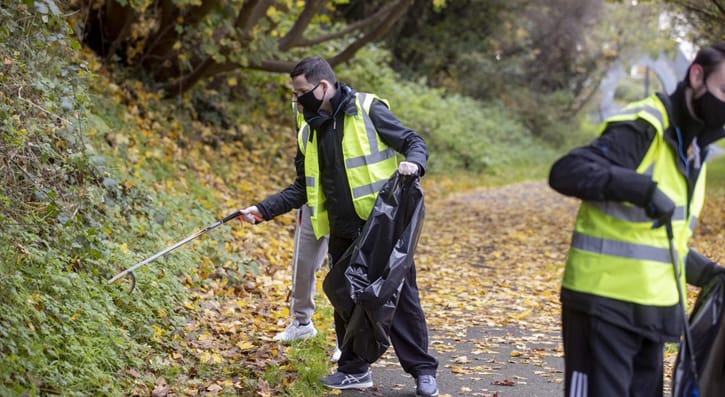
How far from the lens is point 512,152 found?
2797cm

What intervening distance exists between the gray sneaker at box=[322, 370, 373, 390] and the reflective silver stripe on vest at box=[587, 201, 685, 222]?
2428mm

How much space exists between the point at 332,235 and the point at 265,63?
8.79 m

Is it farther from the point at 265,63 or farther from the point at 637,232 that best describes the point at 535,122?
the point at 637,232

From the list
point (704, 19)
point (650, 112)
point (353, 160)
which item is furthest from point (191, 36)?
point (650, 112)

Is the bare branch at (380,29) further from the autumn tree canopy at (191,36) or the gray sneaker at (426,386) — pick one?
the gray sneaker at (426,386)

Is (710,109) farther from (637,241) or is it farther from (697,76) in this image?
(637,241)

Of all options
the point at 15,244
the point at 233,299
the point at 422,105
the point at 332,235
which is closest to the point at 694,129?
the point at 332,235

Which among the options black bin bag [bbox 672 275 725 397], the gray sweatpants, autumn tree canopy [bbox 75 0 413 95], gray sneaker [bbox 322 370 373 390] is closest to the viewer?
black bin bag [bbox 672 275 725 397]

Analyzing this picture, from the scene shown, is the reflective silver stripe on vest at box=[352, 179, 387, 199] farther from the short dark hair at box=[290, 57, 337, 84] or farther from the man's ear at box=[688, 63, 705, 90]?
the man's ear at box=[688, 63, 705, 90]

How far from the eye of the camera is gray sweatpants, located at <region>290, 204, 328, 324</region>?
6.25m

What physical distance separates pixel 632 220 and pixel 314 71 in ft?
7.60

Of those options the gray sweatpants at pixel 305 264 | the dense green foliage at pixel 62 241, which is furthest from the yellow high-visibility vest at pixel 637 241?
the gray sweatpants at pixel 305 264

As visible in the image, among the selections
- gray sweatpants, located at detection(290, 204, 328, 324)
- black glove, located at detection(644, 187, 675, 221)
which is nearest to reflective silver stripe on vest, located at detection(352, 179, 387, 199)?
gray sweatpants, located at detection(290, 204, 328, 324)

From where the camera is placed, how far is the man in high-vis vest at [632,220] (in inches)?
137
